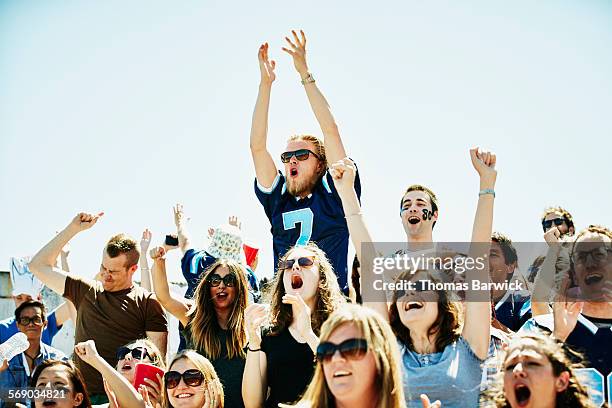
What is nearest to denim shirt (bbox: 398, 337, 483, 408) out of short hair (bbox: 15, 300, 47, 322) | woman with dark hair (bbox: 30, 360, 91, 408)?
woman with dark hair (bbox: 30, 360, 91, 408)

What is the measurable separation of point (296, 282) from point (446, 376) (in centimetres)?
121

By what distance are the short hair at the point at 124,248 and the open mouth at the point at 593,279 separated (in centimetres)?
355

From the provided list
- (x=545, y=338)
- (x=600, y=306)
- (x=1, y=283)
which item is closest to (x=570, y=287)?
(x=600, y=306)

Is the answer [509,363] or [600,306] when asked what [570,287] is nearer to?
[600,306]

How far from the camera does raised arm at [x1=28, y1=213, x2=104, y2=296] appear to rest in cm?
659

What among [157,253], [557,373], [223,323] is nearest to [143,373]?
[223,323]

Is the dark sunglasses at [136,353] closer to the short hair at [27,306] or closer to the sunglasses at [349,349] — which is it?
the short hair at [27,306]

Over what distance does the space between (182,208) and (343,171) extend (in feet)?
10.2

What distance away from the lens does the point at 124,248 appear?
6438 mm

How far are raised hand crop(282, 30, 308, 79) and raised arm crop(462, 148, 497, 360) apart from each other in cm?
179

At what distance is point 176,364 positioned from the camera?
15.4 feet

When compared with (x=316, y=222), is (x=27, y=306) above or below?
below

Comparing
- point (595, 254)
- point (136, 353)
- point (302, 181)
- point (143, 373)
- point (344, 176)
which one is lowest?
Answer: point (143, 373)

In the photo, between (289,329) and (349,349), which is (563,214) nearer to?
(289,329)
